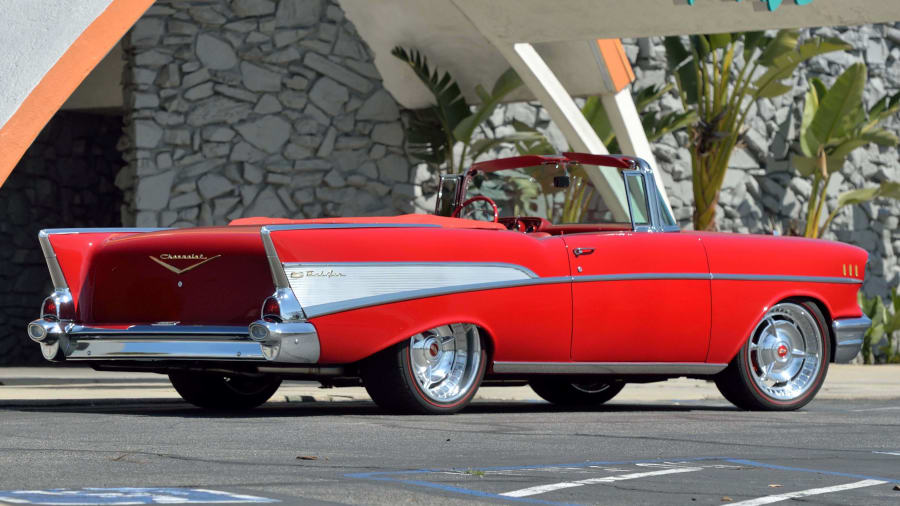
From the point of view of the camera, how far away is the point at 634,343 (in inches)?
318

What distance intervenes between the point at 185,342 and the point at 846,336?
4139 millimetres

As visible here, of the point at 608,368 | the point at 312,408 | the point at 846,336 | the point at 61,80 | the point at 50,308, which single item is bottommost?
the point at 312,408

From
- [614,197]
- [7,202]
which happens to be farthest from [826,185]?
[7,202]

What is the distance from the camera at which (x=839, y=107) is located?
17.7 meters

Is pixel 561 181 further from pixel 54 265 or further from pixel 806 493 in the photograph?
pixel 806 493

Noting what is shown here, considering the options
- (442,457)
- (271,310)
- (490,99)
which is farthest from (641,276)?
(490,99)

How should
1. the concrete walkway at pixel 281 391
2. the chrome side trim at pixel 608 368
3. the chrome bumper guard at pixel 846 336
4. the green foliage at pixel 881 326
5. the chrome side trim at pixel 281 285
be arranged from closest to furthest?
the chrome side trim at pixel 281 285
the chrome side trim at pixel 608 368
the chrome bumper guard at pixel 846 336
the concrete walkway at pixel 281 391
the green foliage at pixel 881 326

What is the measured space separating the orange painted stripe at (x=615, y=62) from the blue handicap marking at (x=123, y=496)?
33.2 feet

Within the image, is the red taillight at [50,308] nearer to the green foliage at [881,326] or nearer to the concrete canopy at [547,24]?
the concrete canopy at [547,24]

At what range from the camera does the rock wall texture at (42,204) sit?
16.7 meters

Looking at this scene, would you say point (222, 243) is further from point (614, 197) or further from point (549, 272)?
point (614, 197)

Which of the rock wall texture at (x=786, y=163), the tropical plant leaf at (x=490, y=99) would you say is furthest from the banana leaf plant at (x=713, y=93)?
the tropical plant leaf at (x=490, y=99)

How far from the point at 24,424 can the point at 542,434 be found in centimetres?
242

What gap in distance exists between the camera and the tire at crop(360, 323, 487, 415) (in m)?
7.32
